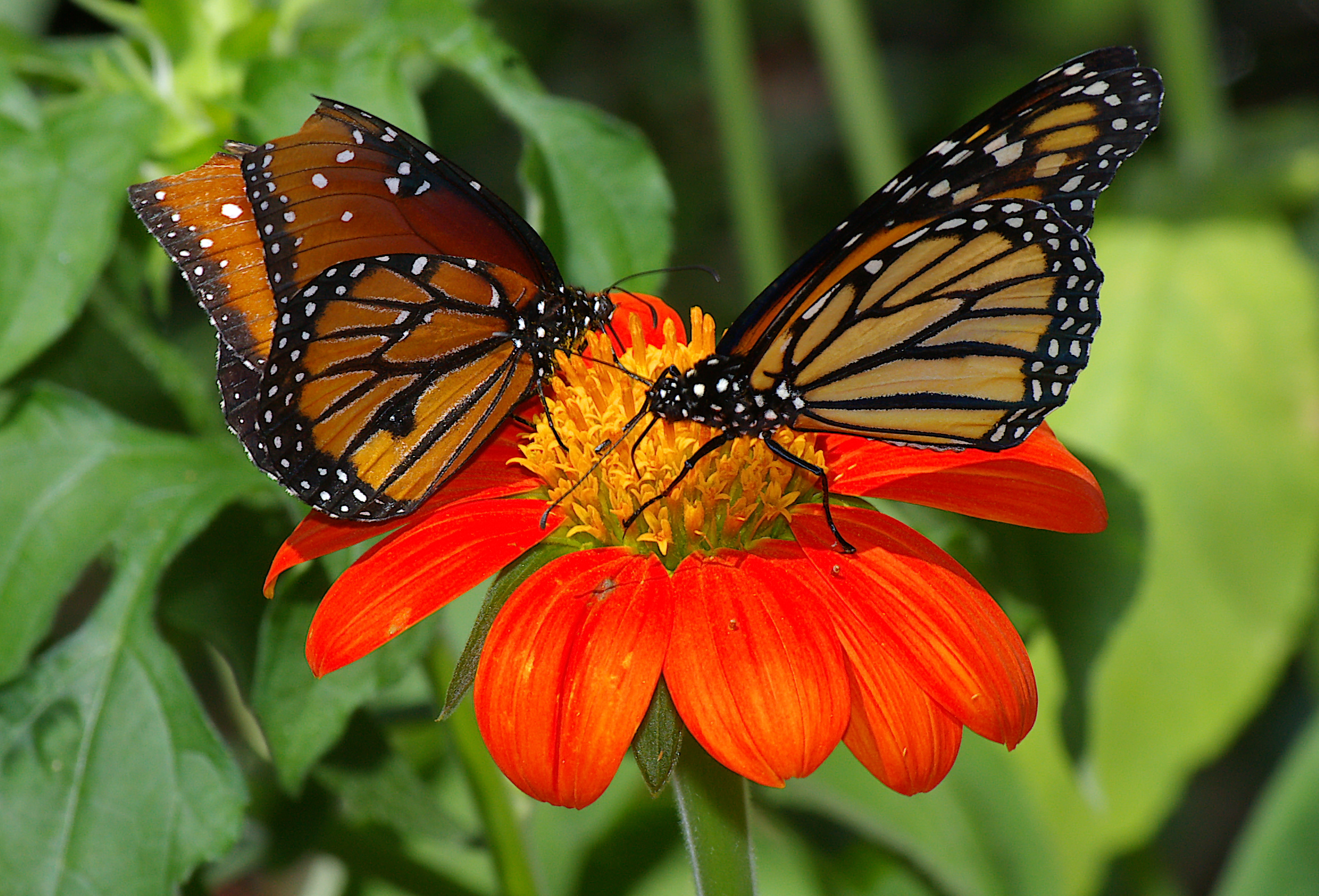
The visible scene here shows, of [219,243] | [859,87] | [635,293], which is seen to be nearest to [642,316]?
[635,293]

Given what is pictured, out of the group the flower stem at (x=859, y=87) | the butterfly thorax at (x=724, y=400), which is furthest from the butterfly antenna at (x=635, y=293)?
the flower stem at (x=859, y=87)

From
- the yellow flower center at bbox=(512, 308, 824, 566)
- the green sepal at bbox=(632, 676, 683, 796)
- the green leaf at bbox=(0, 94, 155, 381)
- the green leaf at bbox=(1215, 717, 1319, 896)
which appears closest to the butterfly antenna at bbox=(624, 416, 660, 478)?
the yellow flower center at bbox=(512, 308, 824, 566)

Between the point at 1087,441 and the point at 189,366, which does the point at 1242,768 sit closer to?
the point at 1087,441

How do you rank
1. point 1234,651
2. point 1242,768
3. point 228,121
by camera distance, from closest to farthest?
1. point 228,121
2. point 1234,651
3. point 1242,768

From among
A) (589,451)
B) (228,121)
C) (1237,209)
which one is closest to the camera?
(589,451)

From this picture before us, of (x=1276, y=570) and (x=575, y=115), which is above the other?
(x=575, y=115)

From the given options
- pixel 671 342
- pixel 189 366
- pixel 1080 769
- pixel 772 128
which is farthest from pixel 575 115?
pixel 772 128
